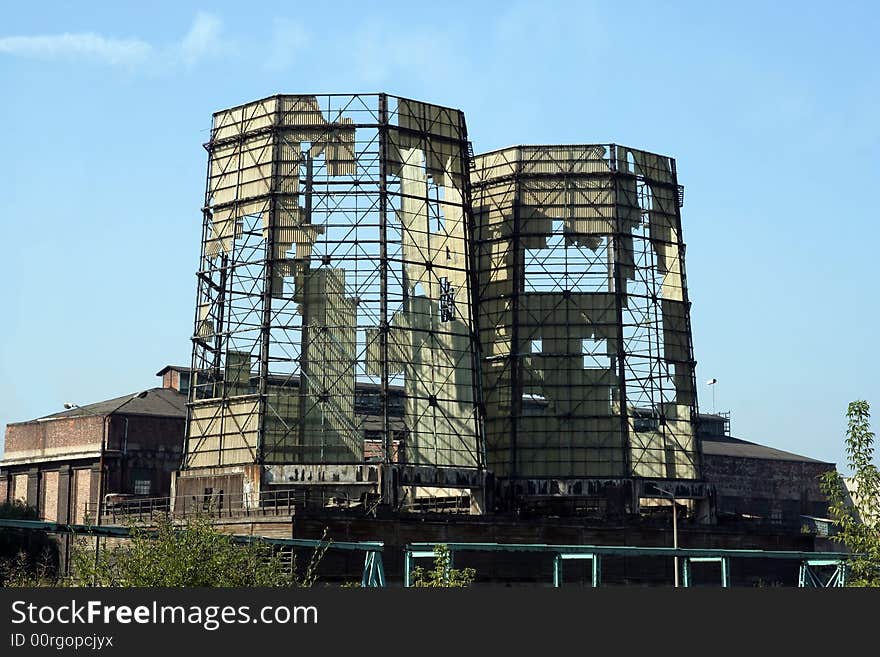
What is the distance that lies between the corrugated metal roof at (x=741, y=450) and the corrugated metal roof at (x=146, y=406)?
1705 inches

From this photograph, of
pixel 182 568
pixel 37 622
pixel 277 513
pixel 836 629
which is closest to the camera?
pixel 37 622

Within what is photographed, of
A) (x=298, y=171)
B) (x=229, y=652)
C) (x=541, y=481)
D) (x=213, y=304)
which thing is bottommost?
(x=229, y=652)

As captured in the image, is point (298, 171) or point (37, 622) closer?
point (37, 622)

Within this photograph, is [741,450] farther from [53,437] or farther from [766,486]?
[53,437]

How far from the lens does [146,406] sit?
277ft

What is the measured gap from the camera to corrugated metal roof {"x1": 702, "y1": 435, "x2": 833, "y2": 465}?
108 meters

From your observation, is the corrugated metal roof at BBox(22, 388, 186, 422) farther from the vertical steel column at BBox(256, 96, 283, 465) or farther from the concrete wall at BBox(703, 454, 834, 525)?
the concrete wall at BBox(703, 454, 834, 525)

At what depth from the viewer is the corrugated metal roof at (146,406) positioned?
273 ft

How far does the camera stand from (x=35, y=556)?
7481 cm

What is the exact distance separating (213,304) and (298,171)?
27.6 feet

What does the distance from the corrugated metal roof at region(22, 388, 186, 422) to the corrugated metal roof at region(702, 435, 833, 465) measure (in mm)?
43315

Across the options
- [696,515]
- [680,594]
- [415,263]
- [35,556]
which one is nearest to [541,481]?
[696,515]

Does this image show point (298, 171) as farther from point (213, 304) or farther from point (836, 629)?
point (836, 629)

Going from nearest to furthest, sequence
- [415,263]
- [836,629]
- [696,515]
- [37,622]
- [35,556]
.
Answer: [37,622], [836,629], [415,263], [35,556], [696,515]
